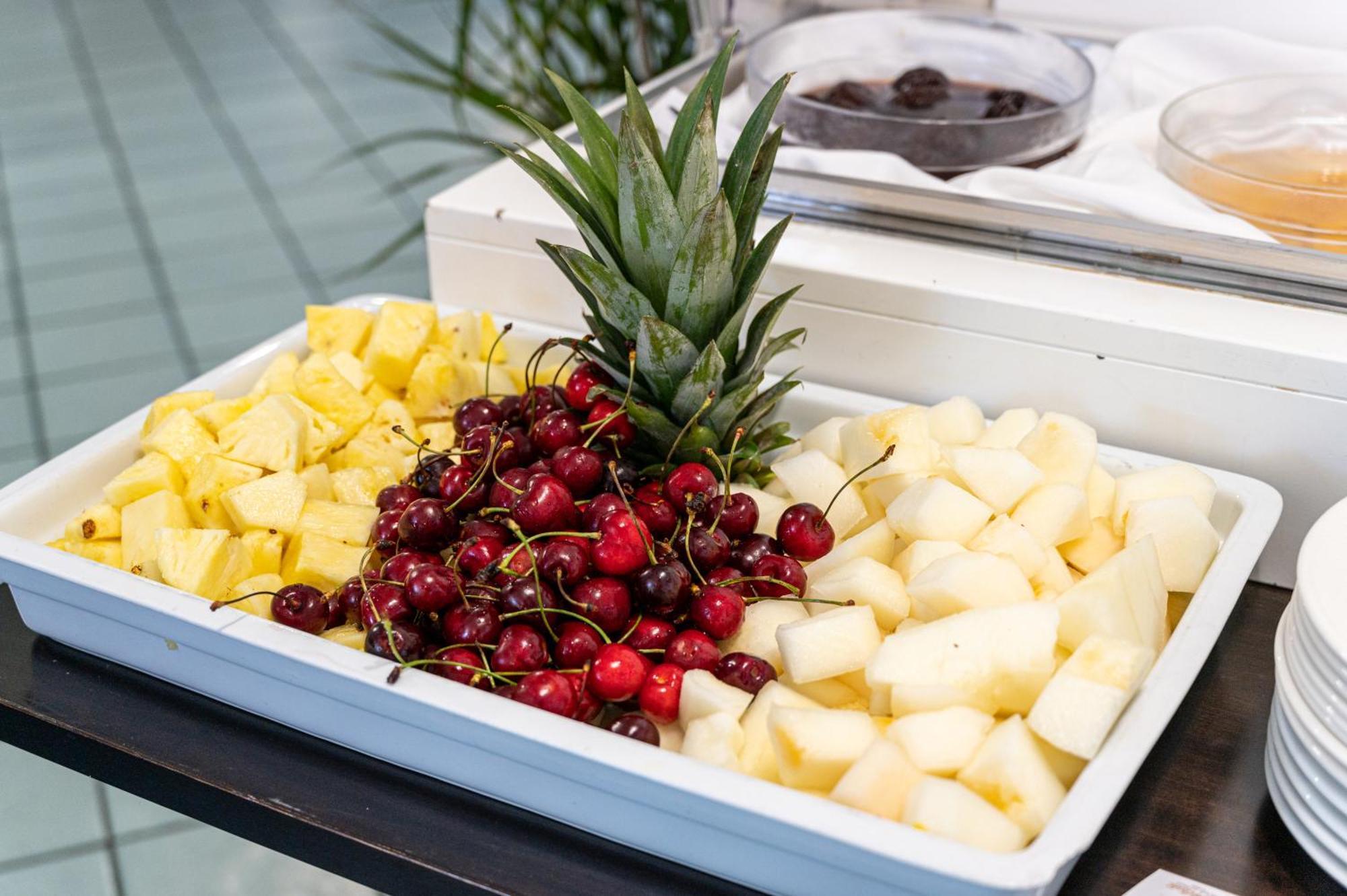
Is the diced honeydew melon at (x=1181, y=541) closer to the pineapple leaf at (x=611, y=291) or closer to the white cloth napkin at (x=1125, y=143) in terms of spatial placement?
the white cloth napkin at (x=1125, y=143)

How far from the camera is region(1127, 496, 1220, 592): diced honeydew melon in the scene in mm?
938

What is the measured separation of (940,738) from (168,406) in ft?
2.62

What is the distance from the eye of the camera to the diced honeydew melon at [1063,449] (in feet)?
3.27

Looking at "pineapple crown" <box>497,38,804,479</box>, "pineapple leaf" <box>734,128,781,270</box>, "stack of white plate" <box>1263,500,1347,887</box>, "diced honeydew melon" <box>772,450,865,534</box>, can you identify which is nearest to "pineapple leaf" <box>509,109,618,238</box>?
"pineapple crown" <box>497,38,804,479</box>

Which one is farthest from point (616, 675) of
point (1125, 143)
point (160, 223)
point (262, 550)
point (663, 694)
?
point (160, 223)

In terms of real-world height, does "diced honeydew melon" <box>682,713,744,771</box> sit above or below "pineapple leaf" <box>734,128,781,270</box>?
below

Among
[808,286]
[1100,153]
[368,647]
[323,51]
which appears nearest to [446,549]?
[368,647]

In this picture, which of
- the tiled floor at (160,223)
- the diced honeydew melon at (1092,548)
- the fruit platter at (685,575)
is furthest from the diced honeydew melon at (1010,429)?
the tiled floor at (160,223)

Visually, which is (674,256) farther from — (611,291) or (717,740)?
(717,740)

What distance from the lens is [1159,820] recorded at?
84 cm

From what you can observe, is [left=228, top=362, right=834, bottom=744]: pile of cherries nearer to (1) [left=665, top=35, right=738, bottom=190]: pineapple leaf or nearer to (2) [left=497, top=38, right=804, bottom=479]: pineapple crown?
(2) [left=497, top=38, right=804, bottom=479]: pineapple crown

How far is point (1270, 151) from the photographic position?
129cm

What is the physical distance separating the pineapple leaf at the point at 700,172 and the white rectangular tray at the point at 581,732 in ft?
1.38

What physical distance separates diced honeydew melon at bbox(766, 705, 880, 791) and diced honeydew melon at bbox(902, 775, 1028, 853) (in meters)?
0.05
